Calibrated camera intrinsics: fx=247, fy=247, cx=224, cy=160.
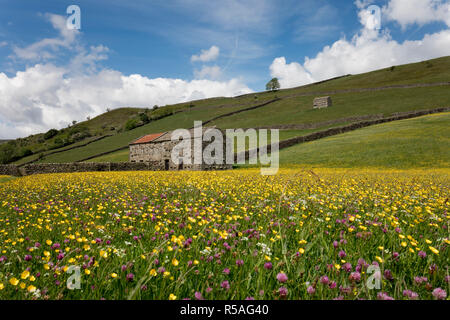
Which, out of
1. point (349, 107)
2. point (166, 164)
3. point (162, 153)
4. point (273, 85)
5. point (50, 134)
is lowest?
point (166, 164)

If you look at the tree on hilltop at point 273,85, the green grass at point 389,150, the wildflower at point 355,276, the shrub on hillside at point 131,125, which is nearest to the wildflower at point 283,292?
the wildflower at point 355,276

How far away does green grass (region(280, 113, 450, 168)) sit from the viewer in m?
24.9

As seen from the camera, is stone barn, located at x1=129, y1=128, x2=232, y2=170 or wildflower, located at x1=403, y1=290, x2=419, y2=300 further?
stone barn, located at x1=129, y1=128, x2=232, y2=170

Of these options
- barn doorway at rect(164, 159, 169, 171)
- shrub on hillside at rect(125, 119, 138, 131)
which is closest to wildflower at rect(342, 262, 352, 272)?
barn doorway at rect(164, 159, 169, 171)

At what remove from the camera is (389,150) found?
27969 millimetres

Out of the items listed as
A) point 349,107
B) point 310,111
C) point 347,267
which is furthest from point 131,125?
point 347,267

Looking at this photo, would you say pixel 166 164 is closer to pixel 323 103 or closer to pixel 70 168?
pixel 70 168

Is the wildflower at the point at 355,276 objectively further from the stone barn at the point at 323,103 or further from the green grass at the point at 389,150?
the stone barn at the point at 323,103

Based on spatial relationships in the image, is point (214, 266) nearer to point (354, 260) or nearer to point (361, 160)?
point (354, 260)

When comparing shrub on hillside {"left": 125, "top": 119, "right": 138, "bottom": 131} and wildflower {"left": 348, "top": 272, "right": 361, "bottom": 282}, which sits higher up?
shrub on hillside {"left": 125, "top": 119, "right": 138, "bottom": 131}

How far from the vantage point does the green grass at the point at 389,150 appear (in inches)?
981

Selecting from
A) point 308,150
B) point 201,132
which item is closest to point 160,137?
point 201,132

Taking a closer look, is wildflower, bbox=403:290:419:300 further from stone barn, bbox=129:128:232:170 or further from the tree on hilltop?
the tree on hilltop
